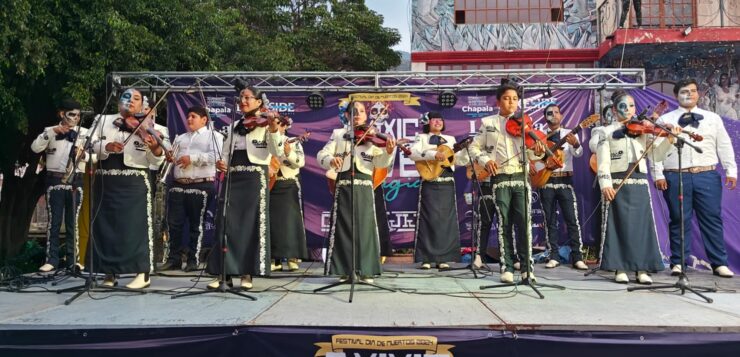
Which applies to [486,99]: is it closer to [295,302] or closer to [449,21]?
[295,302]

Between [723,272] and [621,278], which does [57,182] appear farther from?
[723,272]

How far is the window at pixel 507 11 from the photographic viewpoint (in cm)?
1509

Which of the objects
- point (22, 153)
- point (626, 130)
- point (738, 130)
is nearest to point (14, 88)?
point (22, 153)

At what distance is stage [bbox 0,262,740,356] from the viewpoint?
341cm

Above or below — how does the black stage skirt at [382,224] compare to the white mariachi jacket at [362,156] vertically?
below

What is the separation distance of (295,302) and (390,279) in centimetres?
174

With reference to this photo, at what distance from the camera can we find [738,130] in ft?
24.7

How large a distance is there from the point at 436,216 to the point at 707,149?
313 centimetres

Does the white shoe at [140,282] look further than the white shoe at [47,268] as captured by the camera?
No

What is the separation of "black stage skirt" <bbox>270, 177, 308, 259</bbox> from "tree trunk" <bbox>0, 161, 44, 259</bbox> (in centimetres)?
615

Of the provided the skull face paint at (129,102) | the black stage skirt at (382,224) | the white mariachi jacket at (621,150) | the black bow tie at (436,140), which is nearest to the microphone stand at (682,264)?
the white mariachi jacket at (621,150)

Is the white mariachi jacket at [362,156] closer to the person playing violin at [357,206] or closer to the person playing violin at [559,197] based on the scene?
the person playing violin at [357,206]

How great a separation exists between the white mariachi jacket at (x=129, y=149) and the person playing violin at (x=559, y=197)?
16.0 ft

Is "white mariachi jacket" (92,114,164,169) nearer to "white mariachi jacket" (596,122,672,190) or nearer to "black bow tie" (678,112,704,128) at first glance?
"white mariachi jacket" (596,122,672,190)
